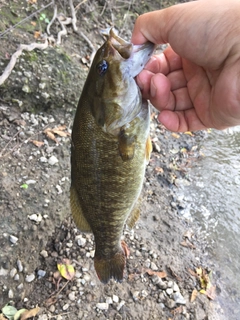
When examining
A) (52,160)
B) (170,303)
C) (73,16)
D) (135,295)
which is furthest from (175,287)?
(73,16)

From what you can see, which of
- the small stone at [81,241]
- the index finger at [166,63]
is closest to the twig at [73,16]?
the index finger at [166,63]

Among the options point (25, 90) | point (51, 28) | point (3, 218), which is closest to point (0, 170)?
point (3, 218)

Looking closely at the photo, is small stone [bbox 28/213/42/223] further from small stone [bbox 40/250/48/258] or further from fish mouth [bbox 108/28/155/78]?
fish mouth [bbox 108/28/155/78]

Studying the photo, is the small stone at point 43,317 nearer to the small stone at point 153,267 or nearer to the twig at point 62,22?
the small stone at point 153,267

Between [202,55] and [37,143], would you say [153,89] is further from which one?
[37,143]

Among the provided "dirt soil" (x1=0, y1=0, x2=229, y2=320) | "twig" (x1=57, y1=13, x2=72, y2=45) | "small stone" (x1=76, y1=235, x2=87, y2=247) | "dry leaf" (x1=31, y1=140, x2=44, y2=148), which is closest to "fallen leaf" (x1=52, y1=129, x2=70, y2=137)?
"dirt soil" (x1=0, y1=0, x2=229, y2=320)

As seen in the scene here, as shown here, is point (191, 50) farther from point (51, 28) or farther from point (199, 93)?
point (51, 28)
